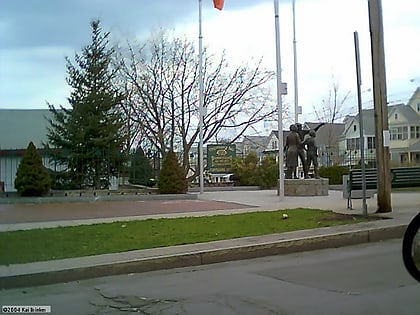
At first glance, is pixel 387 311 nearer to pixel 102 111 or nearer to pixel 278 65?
pixel 278 65

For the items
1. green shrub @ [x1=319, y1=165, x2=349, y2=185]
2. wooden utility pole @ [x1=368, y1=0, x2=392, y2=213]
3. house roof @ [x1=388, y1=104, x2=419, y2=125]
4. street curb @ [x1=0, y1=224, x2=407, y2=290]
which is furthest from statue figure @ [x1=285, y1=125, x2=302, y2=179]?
house roof @ [x1=388, y1=104, x2=419, y2=125]

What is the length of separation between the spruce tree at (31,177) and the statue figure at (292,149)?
945 cm

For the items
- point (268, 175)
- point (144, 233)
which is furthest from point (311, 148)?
point (144, 233)

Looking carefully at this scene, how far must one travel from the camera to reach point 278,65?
21.7m

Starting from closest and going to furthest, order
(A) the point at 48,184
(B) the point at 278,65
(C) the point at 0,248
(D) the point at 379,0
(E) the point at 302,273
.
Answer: (E) the point at 302,273, (C) the point at 0,248, (D) the point at 379,0, (B) the point at 278,65, (A) the point at 48,184

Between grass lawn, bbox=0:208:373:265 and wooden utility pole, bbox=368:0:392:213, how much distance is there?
1.30 metres

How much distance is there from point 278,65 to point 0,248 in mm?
13466

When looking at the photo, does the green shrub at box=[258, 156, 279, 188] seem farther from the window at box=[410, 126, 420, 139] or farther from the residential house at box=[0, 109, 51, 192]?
the window at box=[410, 126, 420, 139]

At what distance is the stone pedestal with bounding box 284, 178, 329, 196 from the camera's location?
2322cm

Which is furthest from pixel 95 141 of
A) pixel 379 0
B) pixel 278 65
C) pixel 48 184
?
pixel 379 0

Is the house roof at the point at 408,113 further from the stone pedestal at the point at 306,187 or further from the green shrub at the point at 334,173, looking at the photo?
A: the stone pedestal at the point at 306,187

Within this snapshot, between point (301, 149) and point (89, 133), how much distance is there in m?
9.16

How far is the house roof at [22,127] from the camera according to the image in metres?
37.9

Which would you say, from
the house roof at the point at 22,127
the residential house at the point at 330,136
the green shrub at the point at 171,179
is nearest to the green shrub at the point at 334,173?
the green shrub at the point at 171,179
